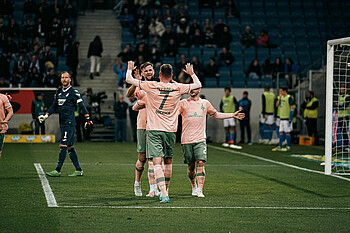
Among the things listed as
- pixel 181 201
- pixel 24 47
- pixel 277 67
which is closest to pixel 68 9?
pixel 24 47

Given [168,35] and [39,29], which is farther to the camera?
[39,29]

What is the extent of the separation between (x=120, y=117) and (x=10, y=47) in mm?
6730

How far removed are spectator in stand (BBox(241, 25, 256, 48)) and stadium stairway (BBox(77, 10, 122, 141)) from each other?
6239 mm

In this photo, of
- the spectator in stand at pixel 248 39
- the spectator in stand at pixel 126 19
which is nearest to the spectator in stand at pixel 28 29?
the spectator in stand at pixel 126 19

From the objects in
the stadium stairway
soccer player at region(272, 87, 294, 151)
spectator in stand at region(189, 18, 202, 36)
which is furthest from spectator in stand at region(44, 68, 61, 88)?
Answer: soccer player at region(272, 87, 294, 151)

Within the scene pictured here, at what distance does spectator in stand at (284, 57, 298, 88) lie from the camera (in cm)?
2783

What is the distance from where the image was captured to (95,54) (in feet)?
94.7

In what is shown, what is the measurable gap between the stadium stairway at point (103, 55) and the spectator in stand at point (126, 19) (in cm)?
102

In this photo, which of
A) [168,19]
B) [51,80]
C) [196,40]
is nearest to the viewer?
[51,80]

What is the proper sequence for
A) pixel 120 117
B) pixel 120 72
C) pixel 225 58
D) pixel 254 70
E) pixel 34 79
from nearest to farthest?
pixel 120 117 → pixel 34 79 → pixel 120 72 → pixel 254 70 → pixel 225 58

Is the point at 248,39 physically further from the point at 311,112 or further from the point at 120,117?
the point at 120,117

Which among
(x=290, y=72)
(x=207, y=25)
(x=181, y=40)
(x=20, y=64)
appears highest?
(x=207, y=25)

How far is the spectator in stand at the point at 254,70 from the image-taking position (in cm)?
2881

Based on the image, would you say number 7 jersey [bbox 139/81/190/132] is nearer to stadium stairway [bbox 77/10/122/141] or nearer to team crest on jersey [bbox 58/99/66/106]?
team crest on jersey [bbox 58/99/66/106]
